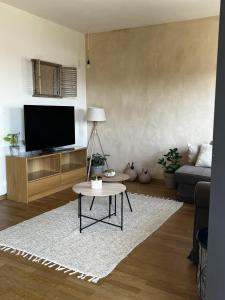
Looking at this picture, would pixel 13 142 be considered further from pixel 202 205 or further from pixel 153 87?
pixel 202 205

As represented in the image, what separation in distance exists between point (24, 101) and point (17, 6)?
136cm

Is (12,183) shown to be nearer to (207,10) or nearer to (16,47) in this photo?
(16,47)

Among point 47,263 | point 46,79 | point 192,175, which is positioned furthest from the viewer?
point 46,79

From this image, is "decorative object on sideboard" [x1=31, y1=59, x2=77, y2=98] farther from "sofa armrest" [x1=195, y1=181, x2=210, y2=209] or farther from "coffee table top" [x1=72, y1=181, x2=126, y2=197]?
"sofa armrest" [x1=195, y1=181, x2=210, y2=209]

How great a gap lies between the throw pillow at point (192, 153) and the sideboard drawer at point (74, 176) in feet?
6.17

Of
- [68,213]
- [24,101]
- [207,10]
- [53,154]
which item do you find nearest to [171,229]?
[68,213]

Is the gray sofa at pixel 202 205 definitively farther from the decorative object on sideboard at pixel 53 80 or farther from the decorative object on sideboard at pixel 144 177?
the decorative object on sideboard at pixel 53 80

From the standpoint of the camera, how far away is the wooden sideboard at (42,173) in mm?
4016

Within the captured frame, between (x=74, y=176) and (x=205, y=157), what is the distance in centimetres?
220

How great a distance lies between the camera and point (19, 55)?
4.30 m

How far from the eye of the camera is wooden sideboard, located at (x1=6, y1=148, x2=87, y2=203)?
4.02m

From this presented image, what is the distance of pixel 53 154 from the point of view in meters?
4.46

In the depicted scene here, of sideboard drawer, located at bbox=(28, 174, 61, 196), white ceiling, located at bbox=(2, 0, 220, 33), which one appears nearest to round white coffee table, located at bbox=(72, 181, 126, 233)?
sideboard drawer, located at bbox=(28, 174, 61, 196)

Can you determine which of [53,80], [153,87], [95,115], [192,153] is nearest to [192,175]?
[192,153]
